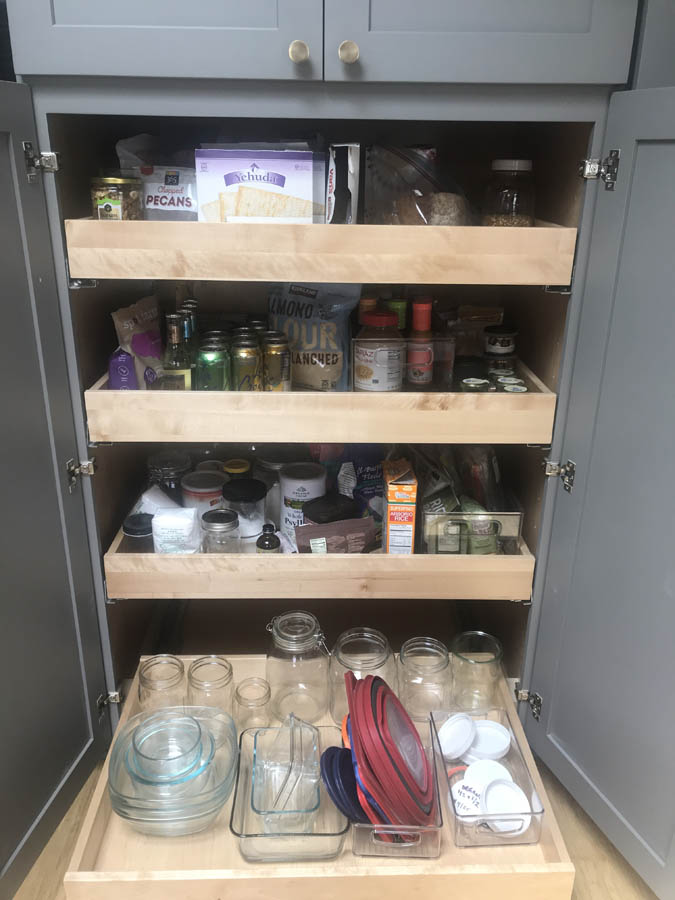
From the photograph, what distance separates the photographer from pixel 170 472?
1.58 m

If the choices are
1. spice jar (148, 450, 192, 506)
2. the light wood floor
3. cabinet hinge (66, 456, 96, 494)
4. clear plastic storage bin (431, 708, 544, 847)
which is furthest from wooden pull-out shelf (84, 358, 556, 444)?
the light wood floor

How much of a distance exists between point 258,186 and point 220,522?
0.64m

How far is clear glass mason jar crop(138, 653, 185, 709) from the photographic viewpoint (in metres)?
1.42

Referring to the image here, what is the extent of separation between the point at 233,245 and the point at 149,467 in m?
0.65

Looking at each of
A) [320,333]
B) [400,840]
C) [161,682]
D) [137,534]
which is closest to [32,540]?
[137,534]

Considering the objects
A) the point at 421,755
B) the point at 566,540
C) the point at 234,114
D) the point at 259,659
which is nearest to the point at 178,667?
the point at 259,659

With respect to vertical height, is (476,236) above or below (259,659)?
above

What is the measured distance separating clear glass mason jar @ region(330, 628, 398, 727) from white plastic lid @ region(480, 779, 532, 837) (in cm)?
31

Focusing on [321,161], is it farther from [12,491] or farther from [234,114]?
[12,491]

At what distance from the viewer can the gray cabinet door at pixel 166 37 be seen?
106 cm

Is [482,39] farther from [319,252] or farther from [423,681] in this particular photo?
[423,681]

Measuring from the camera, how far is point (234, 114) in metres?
1.14

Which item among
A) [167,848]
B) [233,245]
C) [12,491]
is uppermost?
[233,245]

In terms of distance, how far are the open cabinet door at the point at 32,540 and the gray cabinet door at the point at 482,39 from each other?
0.52m
